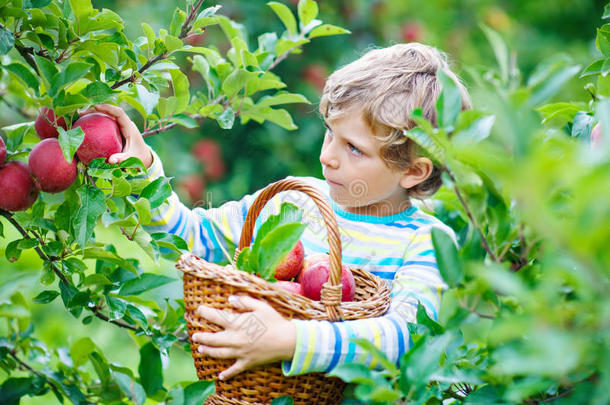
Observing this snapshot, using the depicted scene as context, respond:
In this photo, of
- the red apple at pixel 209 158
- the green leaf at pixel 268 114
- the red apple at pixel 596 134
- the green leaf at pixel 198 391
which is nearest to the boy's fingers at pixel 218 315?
the green leaf at pixel 198 391

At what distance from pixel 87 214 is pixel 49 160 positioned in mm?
107

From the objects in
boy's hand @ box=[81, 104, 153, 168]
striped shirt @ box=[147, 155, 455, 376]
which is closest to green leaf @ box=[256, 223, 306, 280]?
striped shirt @ box=[147, 155, 455, 376]

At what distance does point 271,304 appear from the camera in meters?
0.93

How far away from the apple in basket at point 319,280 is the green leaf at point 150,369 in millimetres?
354

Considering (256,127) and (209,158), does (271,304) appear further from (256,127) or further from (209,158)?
(256,127)

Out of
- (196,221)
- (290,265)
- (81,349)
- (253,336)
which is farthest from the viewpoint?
(196,221)

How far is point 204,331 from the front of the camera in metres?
0.98

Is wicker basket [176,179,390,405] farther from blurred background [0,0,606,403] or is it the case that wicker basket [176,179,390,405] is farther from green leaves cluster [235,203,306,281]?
blurred background [0,0,606,403]

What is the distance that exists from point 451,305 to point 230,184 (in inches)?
99.0

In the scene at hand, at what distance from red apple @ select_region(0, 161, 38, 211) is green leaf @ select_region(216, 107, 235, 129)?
40cm

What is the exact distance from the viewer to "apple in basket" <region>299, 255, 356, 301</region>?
105 cm

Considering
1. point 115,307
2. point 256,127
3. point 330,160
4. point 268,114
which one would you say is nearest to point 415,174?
point 330,160

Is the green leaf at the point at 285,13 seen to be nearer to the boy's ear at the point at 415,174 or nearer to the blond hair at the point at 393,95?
the blond hair at the point at 393,95

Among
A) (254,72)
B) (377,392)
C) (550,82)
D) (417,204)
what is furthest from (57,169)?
(417,204)
